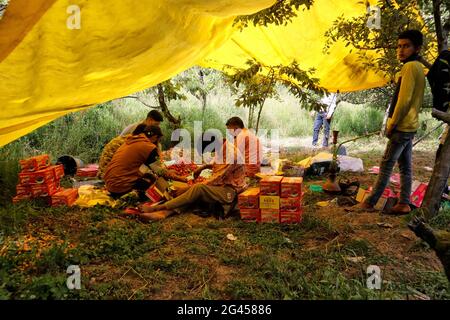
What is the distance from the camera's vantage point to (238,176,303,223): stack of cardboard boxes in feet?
12.5

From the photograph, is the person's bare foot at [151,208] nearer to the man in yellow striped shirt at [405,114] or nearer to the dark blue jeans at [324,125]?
the man in yellow striped shirt at [405,114]

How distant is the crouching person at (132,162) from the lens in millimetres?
4664

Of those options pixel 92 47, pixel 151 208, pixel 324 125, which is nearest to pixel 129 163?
pixel 151 208

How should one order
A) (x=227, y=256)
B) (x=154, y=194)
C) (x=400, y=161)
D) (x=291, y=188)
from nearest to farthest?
(x=227, y=256)
(x=291, y=188)
(x=400, y=161)
(x=154, y=194)

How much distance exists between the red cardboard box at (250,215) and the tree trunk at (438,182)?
1.77m

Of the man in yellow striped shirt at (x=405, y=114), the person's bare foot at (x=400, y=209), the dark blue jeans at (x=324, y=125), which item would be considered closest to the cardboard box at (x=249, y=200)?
the man in yellow striped shirt at (x=405, y=114)

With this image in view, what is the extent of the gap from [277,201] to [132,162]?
6.84 feet

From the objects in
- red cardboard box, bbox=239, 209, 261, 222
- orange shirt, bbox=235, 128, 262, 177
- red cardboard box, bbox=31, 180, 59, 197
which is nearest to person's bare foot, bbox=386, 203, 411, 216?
red cardboard box, bbox=239, 209, 261, 222

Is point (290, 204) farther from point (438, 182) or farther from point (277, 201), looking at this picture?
point (438, 182)

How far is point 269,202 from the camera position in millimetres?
3869

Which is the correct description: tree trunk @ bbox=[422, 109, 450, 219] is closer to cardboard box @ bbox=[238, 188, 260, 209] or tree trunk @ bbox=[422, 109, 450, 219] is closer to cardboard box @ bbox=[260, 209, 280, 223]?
cardboard box @ bbox=[260, 209, 280, 223]

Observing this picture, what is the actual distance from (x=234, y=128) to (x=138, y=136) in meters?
1.35

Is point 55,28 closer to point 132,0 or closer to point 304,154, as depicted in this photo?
point 132,0

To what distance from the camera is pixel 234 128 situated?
14.5 feet
